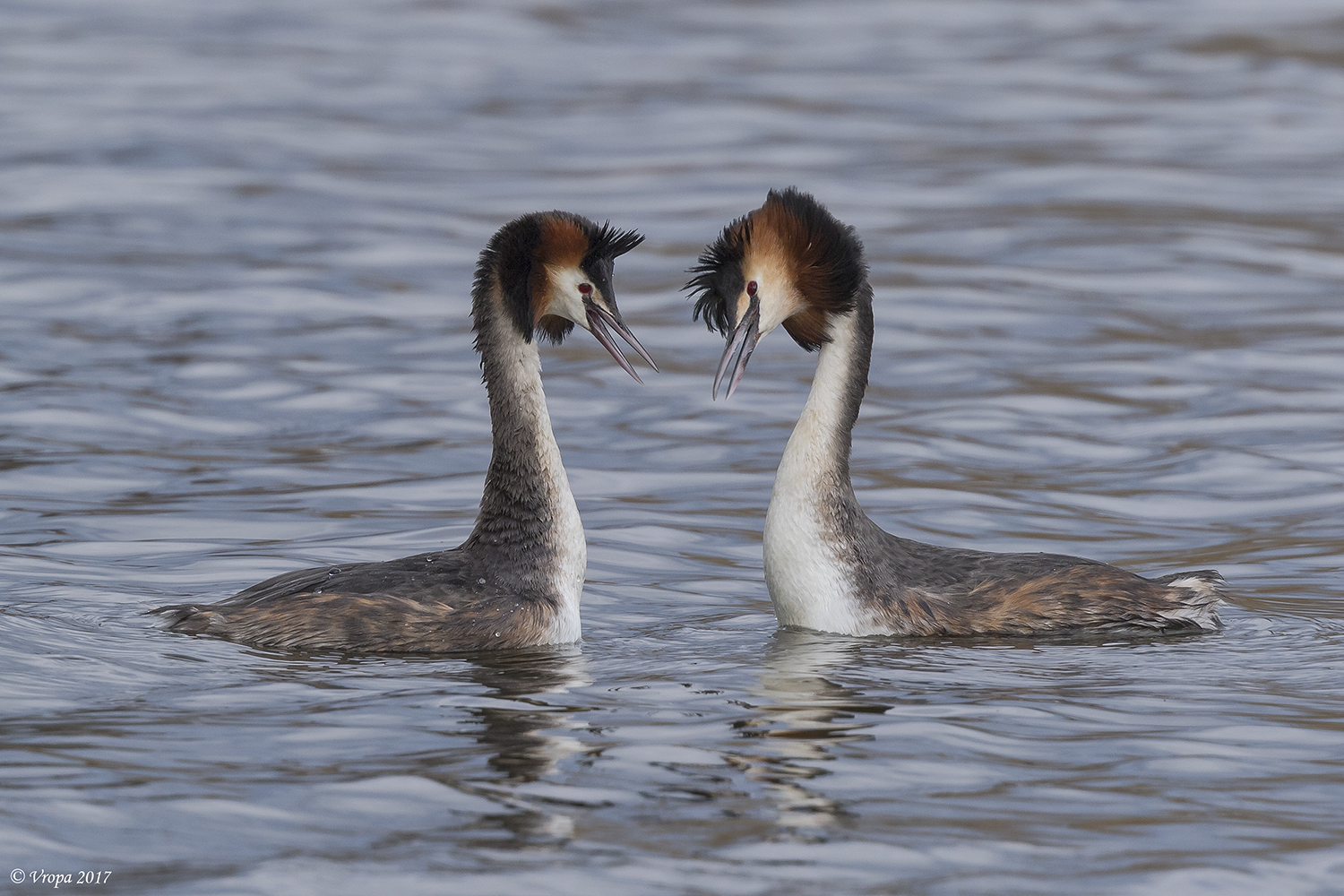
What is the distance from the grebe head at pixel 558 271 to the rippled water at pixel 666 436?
1.33m

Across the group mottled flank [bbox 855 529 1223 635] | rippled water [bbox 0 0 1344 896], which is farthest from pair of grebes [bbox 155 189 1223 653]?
rippled water [bbox 0 0 1344 896]

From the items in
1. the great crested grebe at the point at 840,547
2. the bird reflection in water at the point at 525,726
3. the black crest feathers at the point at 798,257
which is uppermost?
the black crest feathers at the point at 798,257

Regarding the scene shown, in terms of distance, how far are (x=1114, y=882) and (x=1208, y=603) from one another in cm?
341

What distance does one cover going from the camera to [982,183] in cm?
2198

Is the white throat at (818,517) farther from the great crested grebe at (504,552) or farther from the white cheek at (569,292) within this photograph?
the white cheek at (569,292)

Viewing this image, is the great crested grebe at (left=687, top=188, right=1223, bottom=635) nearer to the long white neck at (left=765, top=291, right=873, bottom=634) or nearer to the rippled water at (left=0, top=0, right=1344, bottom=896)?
the long white neck at (left=765, top=291, right=873, bottom=634)

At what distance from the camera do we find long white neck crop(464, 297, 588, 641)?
878 centimetres

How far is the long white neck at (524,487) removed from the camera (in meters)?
8.78

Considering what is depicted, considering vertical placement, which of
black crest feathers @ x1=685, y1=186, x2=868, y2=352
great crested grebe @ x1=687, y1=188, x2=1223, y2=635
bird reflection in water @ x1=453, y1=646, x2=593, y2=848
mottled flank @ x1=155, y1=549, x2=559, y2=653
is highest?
black crest feathers @ x1=685, y1=186, x2=868, y2=352

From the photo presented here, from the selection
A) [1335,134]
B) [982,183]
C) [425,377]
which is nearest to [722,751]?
[425,377]

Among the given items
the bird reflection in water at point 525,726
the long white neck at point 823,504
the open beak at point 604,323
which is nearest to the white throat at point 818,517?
the long white neck at point 823,504

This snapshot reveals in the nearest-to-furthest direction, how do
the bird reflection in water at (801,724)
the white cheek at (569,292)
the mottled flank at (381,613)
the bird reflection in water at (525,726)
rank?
1. the bird reflection in water at (525,726)
2. the bird reflection in water at (801,724)
3. the mottled flank at (381,613)
4. the white cheek at (569,292)

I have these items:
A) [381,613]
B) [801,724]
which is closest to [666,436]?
[381,613]

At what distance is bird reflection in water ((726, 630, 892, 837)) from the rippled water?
0.03 m
